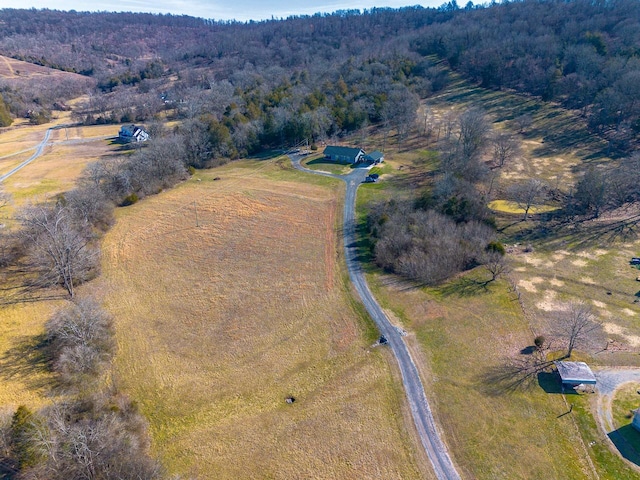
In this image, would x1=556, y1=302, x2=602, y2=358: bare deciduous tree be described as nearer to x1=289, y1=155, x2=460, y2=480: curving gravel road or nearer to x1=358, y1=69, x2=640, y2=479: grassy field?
x1=358, y1=69, x2=640, y2=479: grassy field

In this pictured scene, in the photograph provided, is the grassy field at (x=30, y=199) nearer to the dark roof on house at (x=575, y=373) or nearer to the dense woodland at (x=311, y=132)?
the dense woodland at (x=311, y=132)

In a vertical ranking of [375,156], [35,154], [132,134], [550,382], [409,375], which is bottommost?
[550,382]

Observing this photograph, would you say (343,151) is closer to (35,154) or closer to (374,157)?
(374,157)

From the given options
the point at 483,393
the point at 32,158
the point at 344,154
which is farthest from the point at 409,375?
the point at 32,158

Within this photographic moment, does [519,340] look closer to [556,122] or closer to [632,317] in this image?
[632,317]

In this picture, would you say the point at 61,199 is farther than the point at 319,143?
No

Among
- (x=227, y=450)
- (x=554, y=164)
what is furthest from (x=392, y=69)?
(x=227, y=450)

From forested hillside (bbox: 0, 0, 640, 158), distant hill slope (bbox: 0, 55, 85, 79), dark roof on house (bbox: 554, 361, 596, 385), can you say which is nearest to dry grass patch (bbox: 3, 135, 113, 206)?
forested hillside (bbox: 0, 0, 640, 158)
